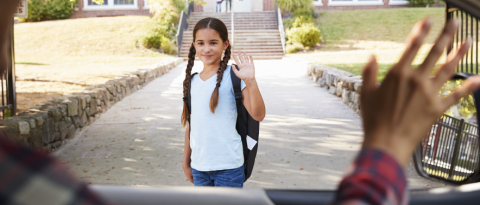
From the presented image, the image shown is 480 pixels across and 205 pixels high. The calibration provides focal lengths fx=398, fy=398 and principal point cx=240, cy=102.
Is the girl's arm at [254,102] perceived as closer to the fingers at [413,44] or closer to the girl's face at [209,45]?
the girl's face at [209,45]

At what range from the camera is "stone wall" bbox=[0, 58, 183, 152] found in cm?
446

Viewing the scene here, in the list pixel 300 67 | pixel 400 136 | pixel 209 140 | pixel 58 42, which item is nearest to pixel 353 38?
pixel 300 67

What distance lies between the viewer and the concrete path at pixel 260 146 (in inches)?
170

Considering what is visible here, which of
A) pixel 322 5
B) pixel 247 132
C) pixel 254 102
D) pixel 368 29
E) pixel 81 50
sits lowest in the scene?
pixel 247 132

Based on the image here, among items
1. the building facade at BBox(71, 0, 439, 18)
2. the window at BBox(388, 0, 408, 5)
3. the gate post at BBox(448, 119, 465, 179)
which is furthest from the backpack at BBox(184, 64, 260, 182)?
the window at BBox(388, 0, 408, 5)

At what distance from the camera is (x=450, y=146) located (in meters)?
3.84

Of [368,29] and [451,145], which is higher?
[368,29]

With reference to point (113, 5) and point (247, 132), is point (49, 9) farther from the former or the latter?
point (247, 132)

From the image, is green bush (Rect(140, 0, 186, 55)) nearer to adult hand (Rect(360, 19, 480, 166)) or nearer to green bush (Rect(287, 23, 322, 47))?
green bush (Rect(287, 23, 322, 47))

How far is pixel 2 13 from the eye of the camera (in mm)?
518

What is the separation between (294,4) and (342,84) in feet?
60.9

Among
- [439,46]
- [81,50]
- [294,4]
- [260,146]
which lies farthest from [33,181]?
[294,4]

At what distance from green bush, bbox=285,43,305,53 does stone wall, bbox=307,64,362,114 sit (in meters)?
8.74

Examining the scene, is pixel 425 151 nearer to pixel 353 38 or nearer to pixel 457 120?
pixel 457 120
